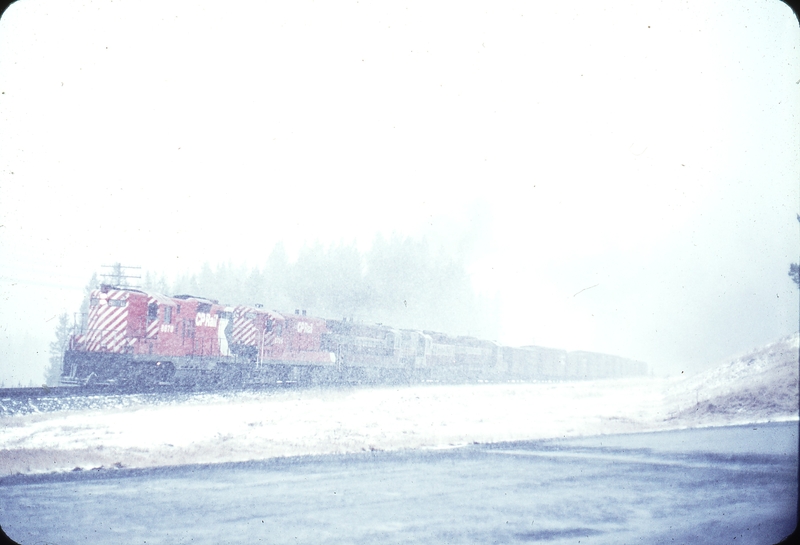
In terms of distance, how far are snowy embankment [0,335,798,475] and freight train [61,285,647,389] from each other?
50.8 inches

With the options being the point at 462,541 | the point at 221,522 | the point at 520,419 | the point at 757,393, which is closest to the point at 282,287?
the point at 520,419

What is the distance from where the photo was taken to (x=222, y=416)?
1359cm

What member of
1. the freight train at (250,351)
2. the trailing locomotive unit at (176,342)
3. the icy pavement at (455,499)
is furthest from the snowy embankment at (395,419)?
the trailing locomotive unit at (176,342)

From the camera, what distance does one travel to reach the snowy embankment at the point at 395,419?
6871 millimetres

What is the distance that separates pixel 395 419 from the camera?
516 inches

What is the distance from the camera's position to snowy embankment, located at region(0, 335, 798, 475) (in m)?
6.87

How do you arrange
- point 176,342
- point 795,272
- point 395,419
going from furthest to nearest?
point 176,342
point 395,419
point 795,272

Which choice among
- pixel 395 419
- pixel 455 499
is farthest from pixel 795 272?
pixel 395 419

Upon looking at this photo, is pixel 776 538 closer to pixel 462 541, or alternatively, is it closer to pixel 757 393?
pixel 757 393

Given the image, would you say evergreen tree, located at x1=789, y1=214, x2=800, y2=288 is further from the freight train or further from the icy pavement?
the freight train

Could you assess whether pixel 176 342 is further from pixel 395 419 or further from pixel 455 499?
pixel 455 499

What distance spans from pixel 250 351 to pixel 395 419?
10781 mm

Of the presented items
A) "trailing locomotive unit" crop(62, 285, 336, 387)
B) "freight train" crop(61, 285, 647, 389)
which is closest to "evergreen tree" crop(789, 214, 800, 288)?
"freight train" crop(61, 285, 647, 389)

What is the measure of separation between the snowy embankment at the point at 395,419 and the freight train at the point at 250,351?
1291 millimetres
